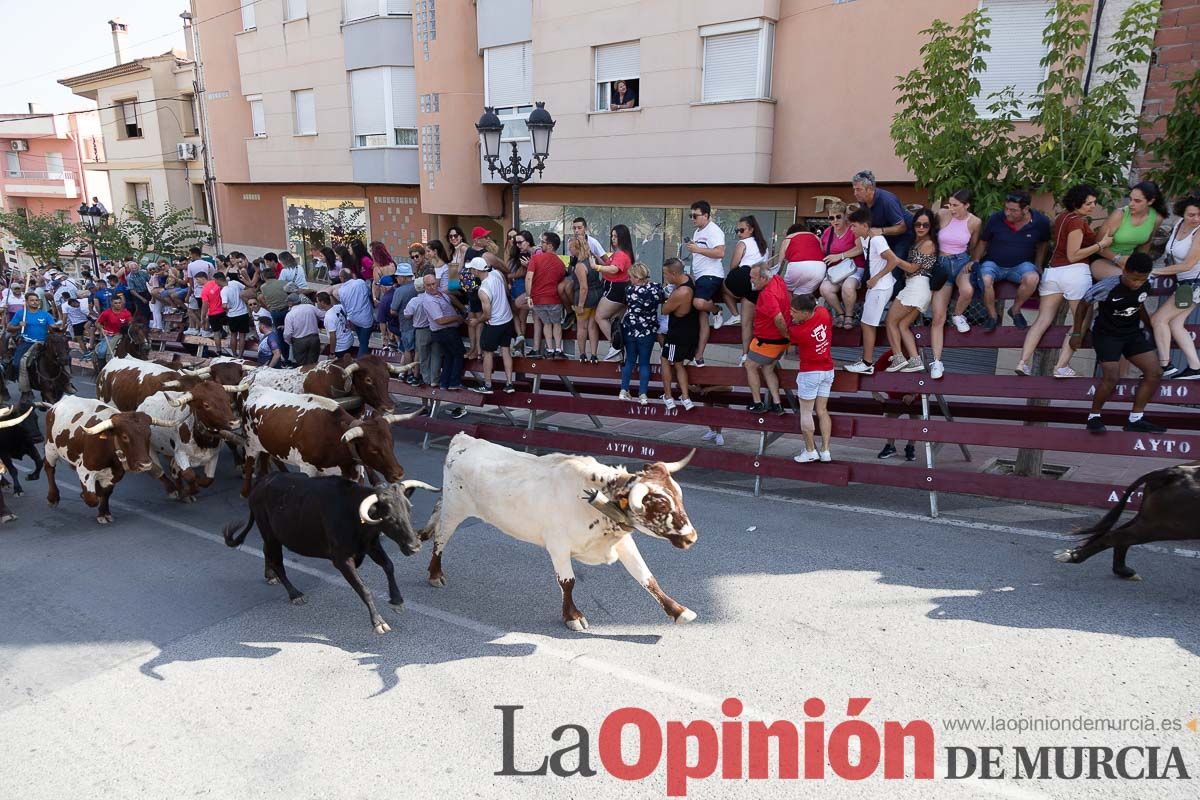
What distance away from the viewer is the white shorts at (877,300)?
8.32 meters

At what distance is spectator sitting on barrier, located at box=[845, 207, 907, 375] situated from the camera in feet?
26.6

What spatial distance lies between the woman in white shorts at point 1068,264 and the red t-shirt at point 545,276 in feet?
18.7

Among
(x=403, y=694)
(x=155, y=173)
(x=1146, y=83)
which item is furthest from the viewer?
(x=155, y=173)

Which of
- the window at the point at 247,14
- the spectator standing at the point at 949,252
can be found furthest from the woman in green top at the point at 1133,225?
the window at the point at 247,14

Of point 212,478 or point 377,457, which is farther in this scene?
point 212,478

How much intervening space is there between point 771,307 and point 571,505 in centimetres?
370

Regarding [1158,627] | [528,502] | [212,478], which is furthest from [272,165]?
[1158,627]

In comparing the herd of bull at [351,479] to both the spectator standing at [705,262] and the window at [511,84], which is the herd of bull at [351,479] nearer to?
the spectator standing at [705,262]

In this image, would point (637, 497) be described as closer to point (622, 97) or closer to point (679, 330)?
point (679, 330)

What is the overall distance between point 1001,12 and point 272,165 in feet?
67.9

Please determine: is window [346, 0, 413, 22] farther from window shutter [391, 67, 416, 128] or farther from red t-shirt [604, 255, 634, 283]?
red t-shirt [604, 255, 634, 283]

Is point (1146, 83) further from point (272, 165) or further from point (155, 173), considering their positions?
point (155, 173)

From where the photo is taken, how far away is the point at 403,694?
5.27m

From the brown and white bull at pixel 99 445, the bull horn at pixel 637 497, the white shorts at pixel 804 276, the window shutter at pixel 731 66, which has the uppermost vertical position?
the window shutter at pixel 731 66
